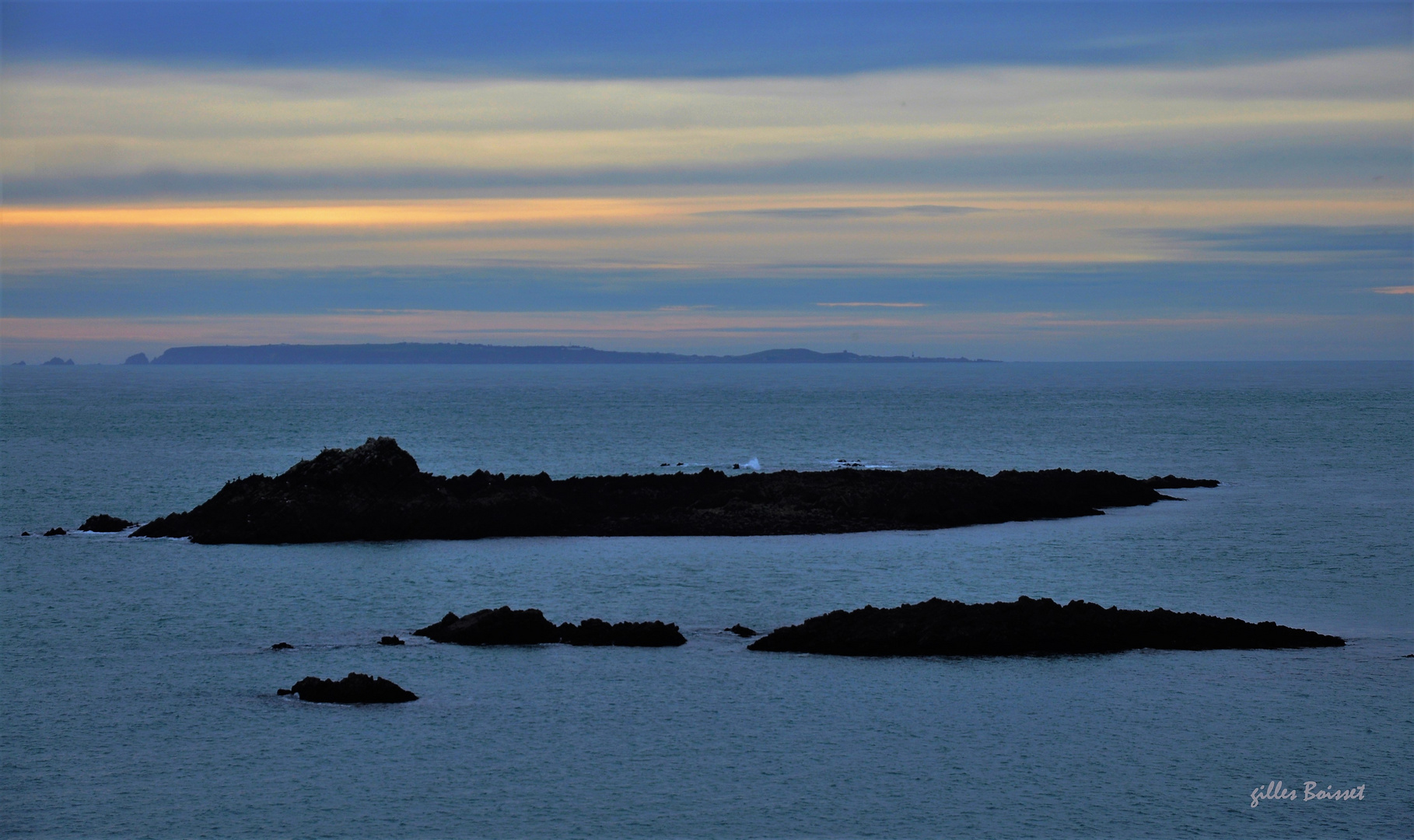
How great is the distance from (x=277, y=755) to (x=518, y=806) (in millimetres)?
5356

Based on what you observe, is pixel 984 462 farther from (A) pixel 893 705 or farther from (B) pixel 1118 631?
(A) pixel 893 705

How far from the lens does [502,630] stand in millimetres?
33375

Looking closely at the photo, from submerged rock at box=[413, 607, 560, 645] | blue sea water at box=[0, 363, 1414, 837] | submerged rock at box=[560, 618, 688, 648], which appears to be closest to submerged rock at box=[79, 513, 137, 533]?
blue sea water at box=[0, 363, 1414, 837]

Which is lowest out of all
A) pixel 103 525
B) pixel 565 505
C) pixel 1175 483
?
pixel 103 525

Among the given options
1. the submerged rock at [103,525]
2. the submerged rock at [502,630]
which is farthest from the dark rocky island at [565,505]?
the submerged rock at [502,630]

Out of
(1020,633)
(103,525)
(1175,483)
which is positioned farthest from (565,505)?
(1175,483)

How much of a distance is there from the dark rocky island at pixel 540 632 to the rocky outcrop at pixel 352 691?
5.06 m

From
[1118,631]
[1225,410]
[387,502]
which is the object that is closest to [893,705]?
[1118,631]

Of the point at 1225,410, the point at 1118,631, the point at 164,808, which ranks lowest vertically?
the point at 164,808

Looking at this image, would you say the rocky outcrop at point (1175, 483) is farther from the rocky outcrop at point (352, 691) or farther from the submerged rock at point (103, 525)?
the rocky outcrop at point (352, 691)

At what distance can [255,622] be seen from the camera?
36375mm

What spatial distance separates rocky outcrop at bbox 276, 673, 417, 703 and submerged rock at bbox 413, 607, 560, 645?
501 cm

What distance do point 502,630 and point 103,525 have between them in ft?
93.1

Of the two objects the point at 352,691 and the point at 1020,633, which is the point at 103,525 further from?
the point at 1020,633
